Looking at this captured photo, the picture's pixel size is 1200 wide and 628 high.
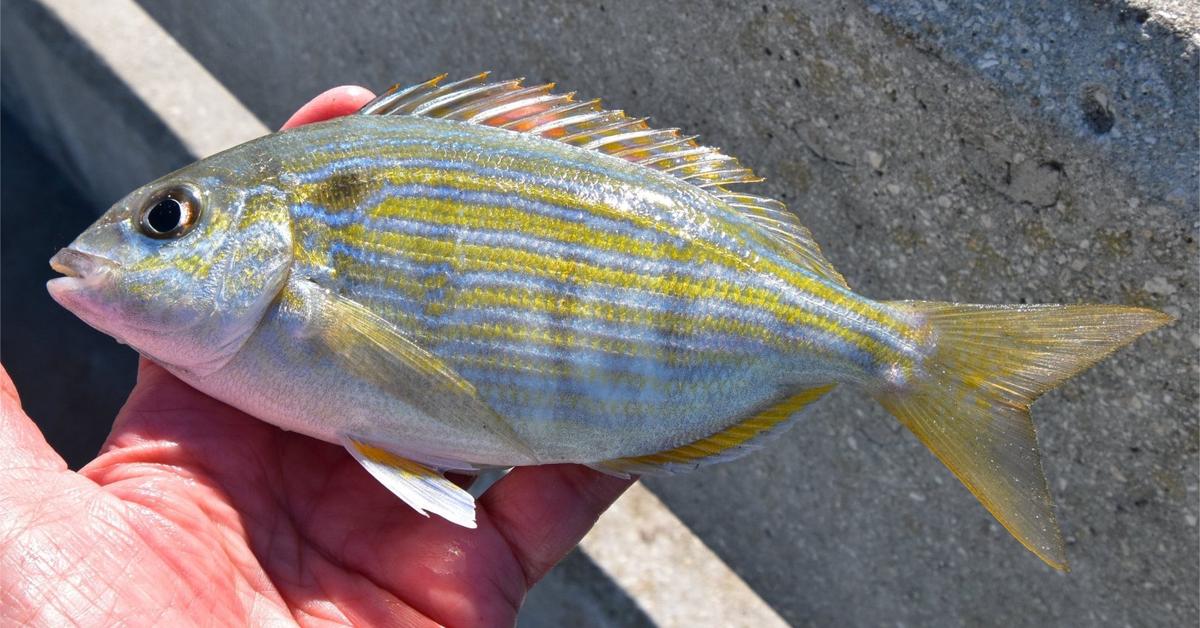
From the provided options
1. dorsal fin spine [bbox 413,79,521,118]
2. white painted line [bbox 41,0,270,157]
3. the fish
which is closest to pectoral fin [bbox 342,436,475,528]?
the fish

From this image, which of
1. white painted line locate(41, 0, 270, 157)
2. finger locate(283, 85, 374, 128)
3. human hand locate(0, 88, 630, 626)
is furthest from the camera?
white painted line locate(41, 0, 270, 157)

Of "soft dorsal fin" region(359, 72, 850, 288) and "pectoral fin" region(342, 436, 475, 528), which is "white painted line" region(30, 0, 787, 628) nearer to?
"pectoral fin" region(342, 436, 475, 528)

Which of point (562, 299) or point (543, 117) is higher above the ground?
point (543, 117)

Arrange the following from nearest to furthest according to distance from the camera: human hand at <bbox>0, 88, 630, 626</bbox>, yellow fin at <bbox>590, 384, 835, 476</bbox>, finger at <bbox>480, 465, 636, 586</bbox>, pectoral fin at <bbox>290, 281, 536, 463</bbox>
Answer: human hand at <bbox>0, 88, 630, 626</bbox>
pectoral fin at <bbox>290, 281, 536, 463</bbox>
yellow fin at <bbox>590, 384, 835, 476</bbox>
finger at <bbox>480, 465, 636, 586</bbox>

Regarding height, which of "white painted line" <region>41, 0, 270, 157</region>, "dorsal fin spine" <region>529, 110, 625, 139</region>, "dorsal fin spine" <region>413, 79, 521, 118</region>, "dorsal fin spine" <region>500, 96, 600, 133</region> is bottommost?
"white painted line" <region>41, 0, 270, 157</region>

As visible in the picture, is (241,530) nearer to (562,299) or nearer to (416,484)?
(416,484)

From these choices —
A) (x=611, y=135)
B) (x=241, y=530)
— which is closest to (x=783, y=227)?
(x=611, y=135)
